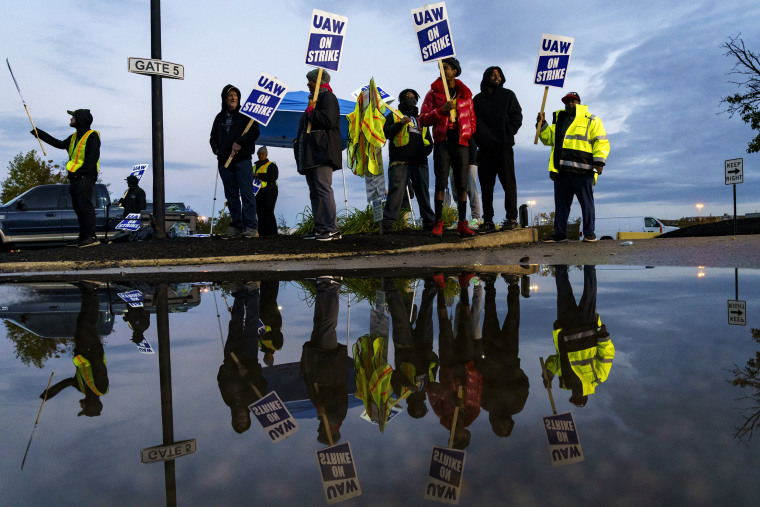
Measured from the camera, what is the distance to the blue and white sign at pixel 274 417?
1853mm

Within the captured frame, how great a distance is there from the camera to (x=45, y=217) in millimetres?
16734

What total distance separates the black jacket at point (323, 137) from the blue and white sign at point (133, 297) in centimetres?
414

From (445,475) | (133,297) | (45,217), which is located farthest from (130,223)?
(445,475)

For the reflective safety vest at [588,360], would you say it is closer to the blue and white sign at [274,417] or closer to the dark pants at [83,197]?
the blue and white sign at [274,417]

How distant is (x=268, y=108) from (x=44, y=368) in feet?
29.3

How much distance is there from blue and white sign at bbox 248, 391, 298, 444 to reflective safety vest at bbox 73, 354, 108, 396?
69 cm

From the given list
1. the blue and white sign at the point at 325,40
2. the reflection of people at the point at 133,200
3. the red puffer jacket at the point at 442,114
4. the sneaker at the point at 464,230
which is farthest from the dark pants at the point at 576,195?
the reflection of people at the point at 133,200

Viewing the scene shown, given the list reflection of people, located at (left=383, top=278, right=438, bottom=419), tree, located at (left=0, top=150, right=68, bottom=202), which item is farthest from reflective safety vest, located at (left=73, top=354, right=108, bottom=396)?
tree, located at (left=0, top=150, right=68, bottom=202)

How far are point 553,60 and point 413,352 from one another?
9595 mm

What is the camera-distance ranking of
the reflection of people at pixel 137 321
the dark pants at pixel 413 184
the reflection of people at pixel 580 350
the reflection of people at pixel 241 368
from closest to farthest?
the reflection of people at pixel 241 368
the reflection of people at pixel 580 350
the reflection of people at pixel 137 321
the dark pants at pixel 413 184

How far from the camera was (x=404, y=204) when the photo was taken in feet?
48.1

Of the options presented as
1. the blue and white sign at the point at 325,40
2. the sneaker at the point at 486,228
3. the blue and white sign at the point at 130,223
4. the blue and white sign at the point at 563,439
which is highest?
the blue and white sign at the point at 325,40

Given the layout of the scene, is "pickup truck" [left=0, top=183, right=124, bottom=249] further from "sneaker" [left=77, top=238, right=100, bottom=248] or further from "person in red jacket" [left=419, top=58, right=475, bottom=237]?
"person in red jacket" [left=419, top=58, right=475, bottom=237]

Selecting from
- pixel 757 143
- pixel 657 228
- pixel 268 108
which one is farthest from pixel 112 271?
pixel 757 143
